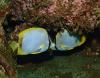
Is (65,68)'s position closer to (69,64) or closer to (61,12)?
(69,64)

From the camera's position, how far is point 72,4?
342 cm

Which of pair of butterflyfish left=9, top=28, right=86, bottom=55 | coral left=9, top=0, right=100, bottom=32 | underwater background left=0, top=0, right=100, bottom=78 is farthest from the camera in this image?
underwater background left=0, top=0, right=100, bottom=78

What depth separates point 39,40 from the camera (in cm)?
402

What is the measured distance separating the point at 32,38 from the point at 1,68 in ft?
3.68

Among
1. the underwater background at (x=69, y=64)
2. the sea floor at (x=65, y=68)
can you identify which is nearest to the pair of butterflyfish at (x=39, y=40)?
the underwater background at (x=69, y=64)

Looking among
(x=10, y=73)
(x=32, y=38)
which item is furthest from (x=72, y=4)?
(x=10, y=73)

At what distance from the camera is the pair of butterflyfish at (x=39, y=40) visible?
395 cm

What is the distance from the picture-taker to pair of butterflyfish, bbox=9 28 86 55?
13.0 ft

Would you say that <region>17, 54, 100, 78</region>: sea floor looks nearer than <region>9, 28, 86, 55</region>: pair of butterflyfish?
No

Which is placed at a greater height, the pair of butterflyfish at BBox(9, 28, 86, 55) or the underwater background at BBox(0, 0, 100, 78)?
the pair of butterflyfish at BBox(9, 28, 86, 55)

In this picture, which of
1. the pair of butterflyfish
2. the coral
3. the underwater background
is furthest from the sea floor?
the coral

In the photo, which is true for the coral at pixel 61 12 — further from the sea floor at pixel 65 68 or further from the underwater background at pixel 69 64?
the sea floor at pixel 65 68

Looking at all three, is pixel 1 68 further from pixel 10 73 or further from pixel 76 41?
pixel 76 41

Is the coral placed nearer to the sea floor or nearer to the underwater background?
the underwater background
